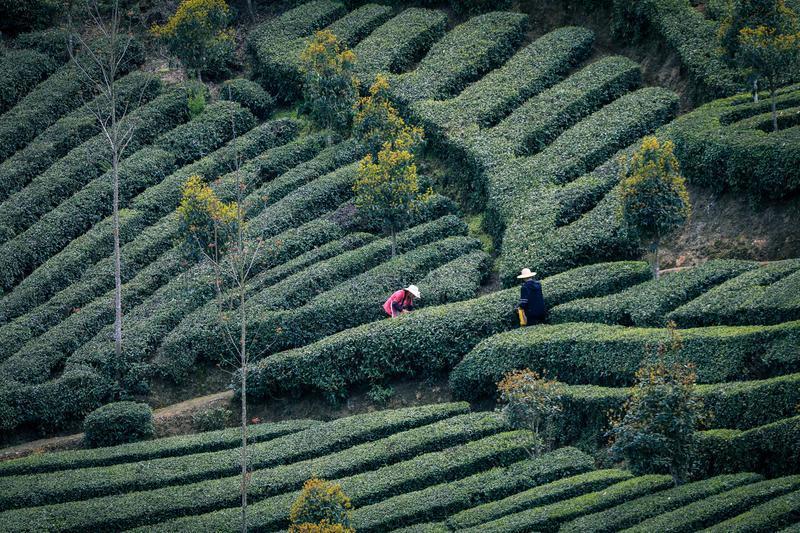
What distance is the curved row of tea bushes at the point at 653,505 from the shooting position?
76.1 ft

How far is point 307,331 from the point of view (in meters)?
34.0

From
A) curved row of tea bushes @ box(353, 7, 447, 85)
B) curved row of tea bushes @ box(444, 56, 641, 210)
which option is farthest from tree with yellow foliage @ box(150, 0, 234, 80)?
curved row of tea bushes @ box(444, 56, 641, 210)

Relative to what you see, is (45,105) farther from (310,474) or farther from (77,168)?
(310,474)

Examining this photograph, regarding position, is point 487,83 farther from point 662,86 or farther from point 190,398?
point 190,398

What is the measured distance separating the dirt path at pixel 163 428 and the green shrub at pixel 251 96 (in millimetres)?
15490

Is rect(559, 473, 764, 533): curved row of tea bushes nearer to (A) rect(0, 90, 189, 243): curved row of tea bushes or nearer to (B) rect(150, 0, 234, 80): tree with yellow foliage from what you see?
(A) rect(0, 90, 189, 243): curved row of tea bushes

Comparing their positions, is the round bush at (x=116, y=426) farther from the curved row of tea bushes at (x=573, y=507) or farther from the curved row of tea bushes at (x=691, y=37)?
the curved row of tea bushes at (x=691, y=37)

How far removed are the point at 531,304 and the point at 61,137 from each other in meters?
20.6

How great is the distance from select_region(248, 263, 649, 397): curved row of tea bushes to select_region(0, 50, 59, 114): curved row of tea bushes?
65.1 ft

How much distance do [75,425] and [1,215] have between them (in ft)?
33.9

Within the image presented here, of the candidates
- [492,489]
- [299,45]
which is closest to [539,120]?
[299,45]

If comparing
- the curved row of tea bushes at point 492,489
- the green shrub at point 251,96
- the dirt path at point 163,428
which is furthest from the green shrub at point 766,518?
the green shrub at point 251,96

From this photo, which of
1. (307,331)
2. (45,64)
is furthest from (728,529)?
(45,64)

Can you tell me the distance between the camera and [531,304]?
103ft
